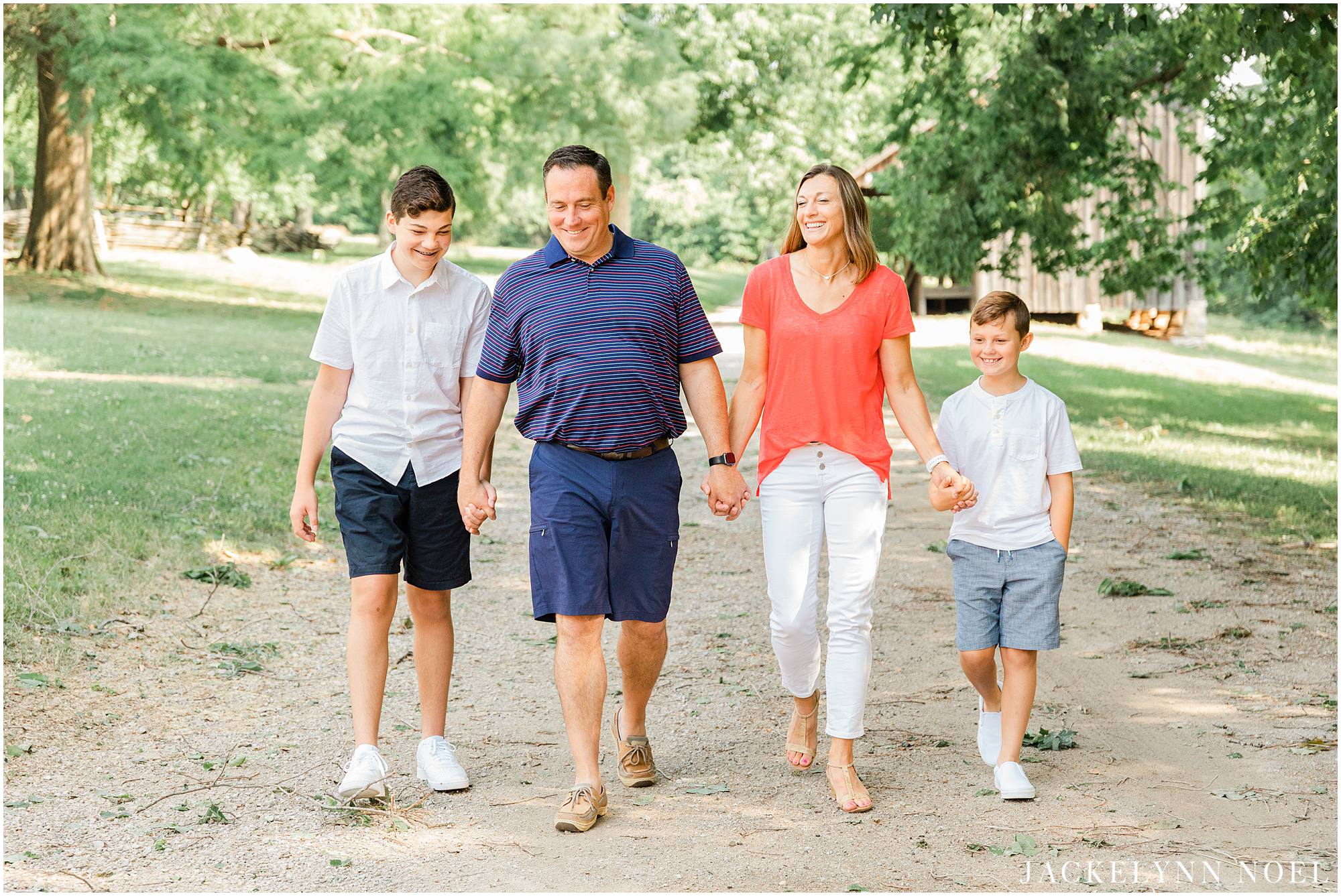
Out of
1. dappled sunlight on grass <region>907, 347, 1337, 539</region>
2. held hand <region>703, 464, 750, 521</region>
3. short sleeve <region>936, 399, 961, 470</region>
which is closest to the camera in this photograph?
held hand <region>703, 464, 750, 521</region>

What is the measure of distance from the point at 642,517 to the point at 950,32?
8704 mm

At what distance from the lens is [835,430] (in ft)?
14.9

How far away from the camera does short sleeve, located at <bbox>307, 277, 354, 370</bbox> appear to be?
15.0 ft

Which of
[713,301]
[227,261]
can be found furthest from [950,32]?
[227,261]

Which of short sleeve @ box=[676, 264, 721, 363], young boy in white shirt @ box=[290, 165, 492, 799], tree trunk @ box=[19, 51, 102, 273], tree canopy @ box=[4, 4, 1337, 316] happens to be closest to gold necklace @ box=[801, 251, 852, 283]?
short sleeve @ box=[676, 264, 721, 363]

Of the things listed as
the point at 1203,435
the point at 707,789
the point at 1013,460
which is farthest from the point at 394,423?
the point at 1203,435

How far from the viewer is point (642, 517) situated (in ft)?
14.5

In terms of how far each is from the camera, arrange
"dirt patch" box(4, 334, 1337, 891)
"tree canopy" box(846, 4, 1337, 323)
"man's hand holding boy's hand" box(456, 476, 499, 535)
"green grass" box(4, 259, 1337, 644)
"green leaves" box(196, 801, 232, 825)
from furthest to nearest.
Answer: "tree canopy" box(846, 4, 1337, 323)
"green grass" box(4, 259, 1337, 644)
"man's hand holding boy's hand" box(456, 476, 499, 535)
"green leaves" box(196, 801, 232, 825)
"dirt patch" box(4, 334, 1337, 891)

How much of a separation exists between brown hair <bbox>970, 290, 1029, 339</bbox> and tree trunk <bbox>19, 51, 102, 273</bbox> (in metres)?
25.1

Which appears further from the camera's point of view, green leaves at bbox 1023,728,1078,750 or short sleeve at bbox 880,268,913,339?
green leaves at bbox 1023,728,1078,750

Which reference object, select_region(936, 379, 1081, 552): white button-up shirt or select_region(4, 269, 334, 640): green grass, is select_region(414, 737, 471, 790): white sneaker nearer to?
select_region(936, 379, 1081, 552): white button-up shirt

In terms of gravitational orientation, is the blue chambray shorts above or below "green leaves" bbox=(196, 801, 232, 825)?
above

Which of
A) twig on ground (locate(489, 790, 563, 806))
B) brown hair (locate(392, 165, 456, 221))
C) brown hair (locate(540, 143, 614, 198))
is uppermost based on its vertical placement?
brown hair (locate(540, 143, 614, 198))

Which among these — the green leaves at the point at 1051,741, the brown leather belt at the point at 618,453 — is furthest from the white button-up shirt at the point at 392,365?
the green leaves at the point at 1051,741
